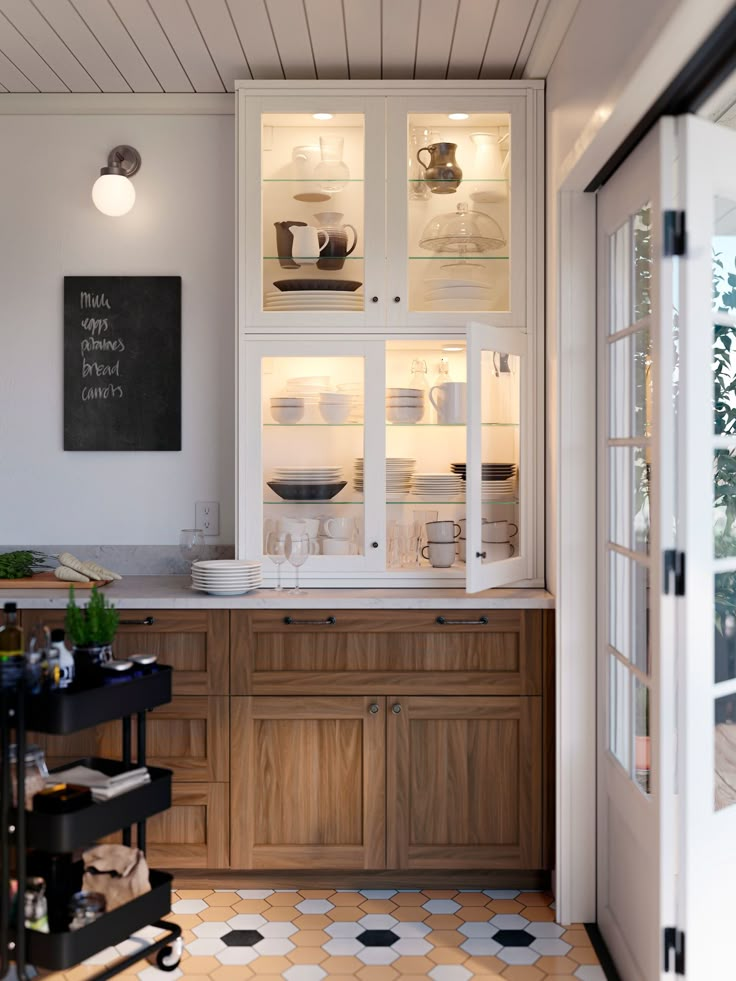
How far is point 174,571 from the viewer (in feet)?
12.4

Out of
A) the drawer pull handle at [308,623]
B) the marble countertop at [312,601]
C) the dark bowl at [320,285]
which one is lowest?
the drawer pull handle at [308,623]

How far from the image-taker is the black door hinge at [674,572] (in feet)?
7.16

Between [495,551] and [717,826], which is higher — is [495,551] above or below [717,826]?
above

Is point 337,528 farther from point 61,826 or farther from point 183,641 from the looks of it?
point 61,826

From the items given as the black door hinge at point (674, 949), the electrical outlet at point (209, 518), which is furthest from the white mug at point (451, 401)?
the black door hinge at point (674, 949)

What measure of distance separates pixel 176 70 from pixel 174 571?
1.80m

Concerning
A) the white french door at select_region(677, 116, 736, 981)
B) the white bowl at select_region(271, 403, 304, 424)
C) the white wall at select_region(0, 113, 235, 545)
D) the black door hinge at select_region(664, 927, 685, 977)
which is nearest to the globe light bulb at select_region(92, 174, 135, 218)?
the white wall at select_region(0, 113, 235, 545)

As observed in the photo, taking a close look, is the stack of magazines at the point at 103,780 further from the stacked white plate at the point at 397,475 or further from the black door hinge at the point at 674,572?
the black door hinge at the point at 674,572

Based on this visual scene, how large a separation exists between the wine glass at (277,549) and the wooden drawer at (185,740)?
0.45 meters

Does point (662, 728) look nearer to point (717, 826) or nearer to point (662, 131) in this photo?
point (717, 826)

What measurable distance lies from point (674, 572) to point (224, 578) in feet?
5.04

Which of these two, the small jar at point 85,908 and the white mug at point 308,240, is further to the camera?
the white mug at point 308,240

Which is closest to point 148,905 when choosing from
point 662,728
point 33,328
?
point 662,728

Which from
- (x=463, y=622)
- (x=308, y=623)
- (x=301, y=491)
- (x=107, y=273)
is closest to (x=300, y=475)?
(x=301, y=491)
